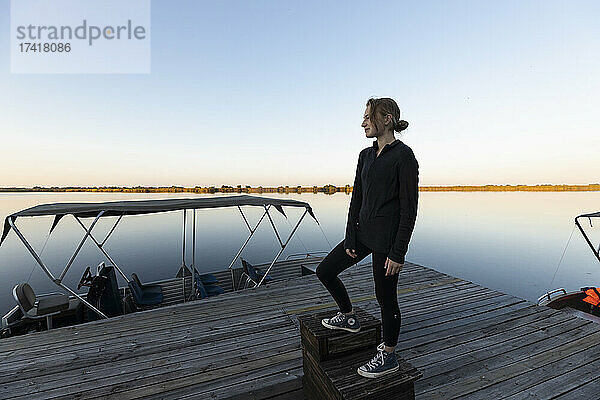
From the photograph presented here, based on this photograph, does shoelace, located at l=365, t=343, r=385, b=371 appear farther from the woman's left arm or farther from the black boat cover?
the black boat cover

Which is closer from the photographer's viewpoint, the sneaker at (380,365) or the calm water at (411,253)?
the sneaker at (380,365)

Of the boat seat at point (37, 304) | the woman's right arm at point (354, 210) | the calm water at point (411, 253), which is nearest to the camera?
the woman's right arm at point (354, 210)

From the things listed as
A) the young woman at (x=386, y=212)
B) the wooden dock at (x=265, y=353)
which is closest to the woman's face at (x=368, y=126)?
the young woman at (x=386, y=212)

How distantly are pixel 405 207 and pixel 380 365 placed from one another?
4.35 feet

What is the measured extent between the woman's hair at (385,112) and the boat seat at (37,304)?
706 centimetres

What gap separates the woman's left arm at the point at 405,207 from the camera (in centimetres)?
227

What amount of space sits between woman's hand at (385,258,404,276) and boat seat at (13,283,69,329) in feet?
22.3

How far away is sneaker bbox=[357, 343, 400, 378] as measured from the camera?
235cm

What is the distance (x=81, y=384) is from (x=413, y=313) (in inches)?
199

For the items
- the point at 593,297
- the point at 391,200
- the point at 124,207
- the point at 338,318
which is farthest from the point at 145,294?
the point at 593,297

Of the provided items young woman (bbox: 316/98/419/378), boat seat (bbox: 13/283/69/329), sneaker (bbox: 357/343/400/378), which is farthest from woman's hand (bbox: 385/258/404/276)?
boat seat (bbox: 13/283/69/329)

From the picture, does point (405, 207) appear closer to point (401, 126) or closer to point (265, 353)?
point (401, 126)

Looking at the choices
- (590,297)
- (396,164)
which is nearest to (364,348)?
(396,164)

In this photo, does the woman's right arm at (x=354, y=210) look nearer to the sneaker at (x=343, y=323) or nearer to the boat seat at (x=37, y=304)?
the sneaker at (x=343, y=323)
